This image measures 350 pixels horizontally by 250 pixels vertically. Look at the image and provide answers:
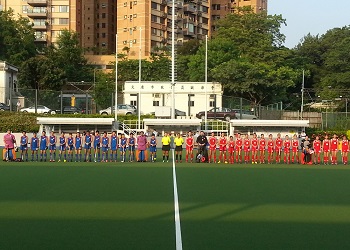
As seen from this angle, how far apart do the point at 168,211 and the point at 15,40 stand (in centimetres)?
6935

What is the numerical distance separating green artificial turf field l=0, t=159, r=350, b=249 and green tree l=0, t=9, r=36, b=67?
58.9 metres

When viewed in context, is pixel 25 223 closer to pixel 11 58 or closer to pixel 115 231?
pixel 115 231

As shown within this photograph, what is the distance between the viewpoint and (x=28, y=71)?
69.2 meters

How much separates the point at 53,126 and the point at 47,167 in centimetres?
1521

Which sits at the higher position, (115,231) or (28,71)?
(28,71)

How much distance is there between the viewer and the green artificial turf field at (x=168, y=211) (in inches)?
358

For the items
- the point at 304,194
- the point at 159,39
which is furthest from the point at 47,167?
the point at 159,39

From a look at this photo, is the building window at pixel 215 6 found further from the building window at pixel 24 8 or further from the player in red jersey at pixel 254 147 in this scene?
the player in red jersey at pixel 254 147

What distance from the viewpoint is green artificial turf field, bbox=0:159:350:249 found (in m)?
9.09

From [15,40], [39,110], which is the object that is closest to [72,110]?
[39,110]

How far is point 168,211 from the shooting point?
11898 mm

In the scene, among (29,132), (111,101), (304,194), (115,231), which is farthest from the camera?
(111,101)

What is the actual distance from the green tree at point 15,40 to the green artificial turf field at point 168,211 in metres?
58.9

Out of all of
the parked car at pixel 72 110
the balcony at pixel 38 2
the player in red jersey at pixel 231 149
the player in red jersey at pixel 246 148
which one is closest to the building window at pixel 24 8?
the balcony at pixel 38 2
